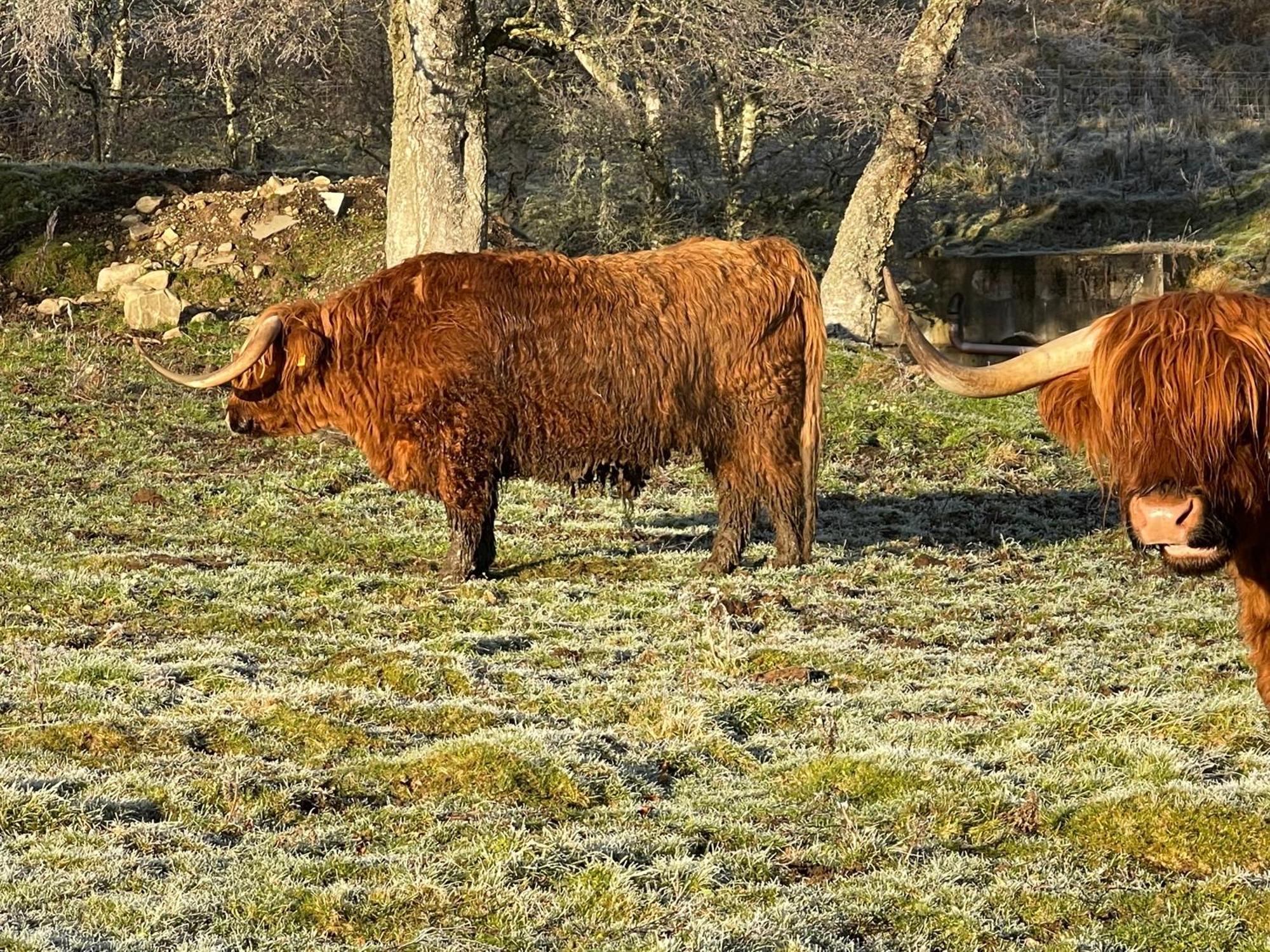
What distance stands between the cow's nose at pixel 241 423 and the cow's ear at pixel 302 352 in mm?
367

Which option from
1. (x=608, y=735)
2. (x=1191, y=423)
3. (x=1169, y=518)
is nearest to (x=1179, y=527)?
(x=1169, y=518)

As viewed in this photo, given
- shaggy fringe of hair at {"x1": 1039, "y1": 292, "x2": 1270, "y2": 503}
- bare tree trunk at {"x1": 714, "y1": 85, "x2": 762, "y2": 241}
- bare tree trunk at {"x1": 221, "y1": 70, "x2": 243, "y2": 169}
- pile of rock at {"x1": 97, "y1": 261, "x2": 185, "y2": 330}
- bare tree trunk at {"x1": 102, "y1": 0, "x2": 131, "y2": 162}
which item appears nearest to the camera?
shaggy fringe of hair at {"x1": 1039, "y1": 292, "x2": 1270, "y2": 503}

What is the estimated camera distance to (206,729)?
573 centimetres

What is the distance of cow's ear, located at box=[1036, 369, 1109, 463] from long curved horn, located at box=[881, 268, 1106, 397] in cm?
3

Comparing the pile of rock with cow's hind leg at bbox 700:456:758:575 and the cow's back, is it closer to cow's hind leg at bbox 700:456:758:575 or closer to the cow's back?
the cow's back

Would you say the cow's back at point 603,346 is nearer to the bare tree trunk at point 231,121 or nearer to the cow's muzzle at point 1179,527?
the cow's muzzle at point 1179,527

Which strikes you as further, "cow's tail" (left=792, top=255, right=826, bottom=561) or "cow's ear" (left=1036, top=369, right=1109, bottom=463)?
"cow's tail" (left=792, top=255, right=826, bottom=561)

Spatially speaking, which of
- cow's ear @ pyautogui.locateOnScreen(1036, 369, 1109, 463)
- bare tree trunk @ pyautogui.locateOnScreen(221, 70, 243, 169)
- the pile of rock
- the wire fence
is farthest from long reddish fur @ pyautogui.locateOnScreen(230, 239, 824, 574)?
the wire fence

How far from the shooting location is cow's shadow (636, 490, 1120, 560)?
957cm

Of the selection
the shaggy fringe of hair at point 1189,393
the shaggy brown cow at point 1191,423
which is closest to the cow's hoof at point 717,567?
the shaggy brown cow at point 1191,423

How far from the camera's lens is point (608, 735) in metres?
5.79

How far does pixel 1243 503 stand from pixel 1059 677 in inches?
104

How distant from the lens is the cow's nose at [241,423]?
8766 mm

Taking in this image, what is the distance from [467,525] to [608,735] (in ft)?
8.73
